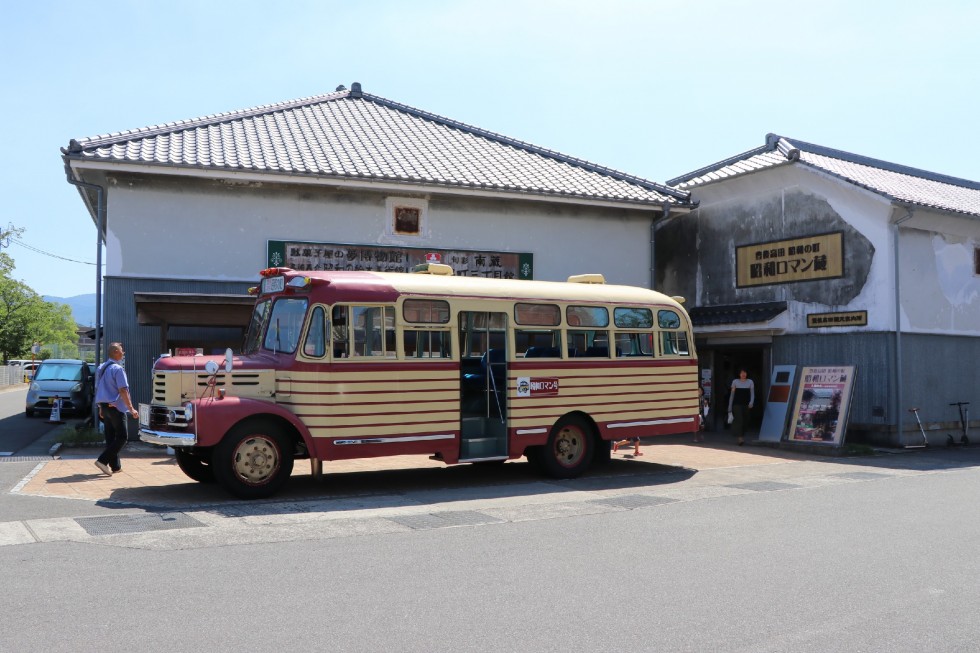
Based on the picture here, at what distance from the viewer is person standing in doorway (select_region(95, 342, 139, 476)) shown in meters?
11.8

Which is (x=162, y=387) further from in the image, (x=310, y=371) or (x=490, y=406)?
(x=490, y=406)

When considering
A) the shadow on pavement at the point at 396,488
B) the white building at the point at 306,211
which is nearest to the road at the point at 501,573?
the shadow on pavement at the point at 396,488

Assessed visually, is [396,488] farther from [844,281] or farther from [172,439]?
[844,281]

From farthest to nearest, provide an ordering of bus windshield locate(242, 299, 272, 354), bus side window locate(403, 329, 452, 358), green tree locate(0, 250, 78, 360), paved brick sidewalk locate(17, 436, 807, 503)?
1. green tree locate(0, 250, 78, 360)
2. bus windshield locate(242, 299, 272, 354)
3. bus side window locate(403, 329, 452, 358)
4. paved brick sidewalk locate(17, 436, 807, 503)

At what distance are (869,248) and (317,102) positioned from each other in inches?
516

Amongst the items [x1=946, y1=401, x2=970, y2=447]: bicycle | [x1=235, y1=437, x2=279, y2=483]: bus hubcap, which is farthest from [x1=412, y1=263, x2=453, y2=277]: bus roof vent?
[x1=946, y1=401, x2=970, y2=447]: bicycle

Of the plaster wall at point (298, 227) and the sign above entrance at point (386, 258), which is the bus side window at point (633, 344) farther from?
the plaster wall at point (298, 227)

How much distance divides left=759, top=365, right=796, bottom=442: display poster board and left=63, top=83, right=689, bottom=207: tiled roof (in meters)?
4.47

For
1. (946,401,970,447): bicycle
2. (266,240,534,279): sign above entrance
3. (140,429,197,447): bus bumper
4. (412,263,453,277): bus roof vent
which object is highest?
(266,240,534,279): sign above entrance

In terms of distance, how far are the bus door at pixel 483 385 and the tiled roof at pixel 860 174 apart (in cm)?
891

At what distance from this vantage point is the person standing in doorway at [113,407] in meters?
11.8

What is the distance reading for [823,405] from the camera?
17.0 m

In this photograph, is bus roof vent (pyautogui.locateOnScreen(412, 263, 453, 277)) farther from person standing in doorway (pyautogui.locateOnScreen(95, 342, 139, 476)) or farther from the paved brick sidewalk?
person standing in doorway (pyautogui.locateOnScreen(95, 342, 139, 476))

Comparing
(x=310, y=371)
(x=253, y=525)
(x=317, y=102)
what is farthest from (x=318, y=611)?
(x=317, y=102)
